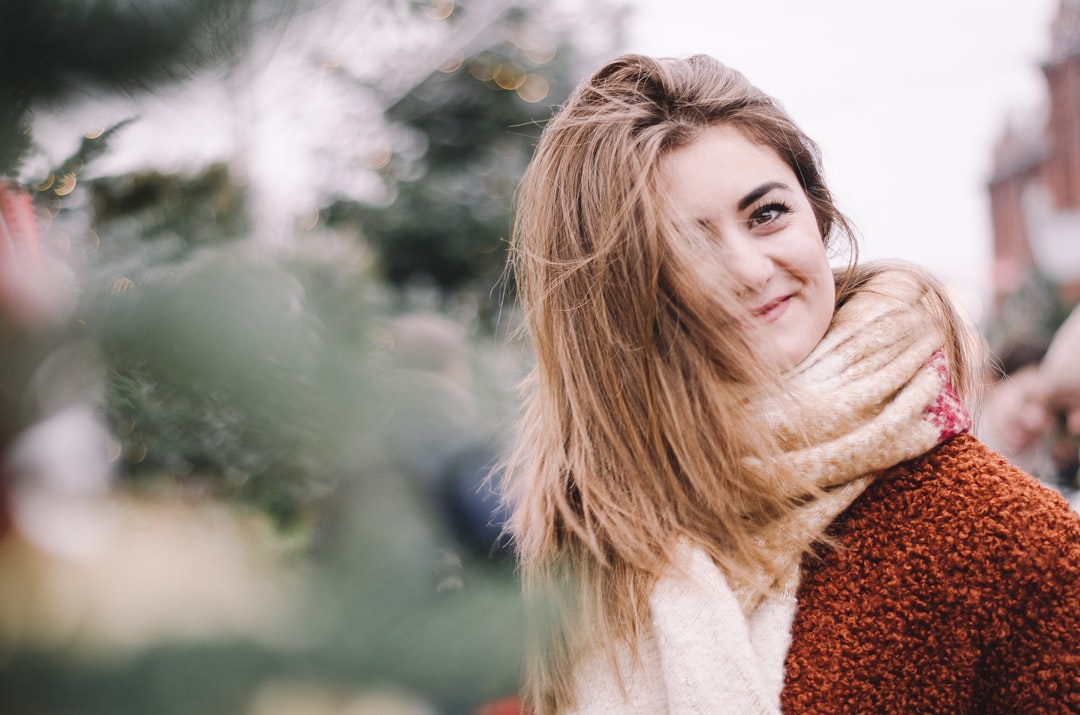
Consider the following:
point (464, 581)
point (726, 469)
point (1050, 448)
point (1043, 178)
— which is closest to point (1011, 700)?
point (726, 469)

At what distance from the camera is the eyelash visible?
4.09ft

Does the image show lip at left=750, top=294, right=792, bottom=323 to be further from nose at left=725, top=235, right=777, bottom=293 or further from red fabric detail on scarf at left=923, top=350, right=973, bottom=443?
red fabric detail on scarf at left=923, top=350, right=973, bottom=443

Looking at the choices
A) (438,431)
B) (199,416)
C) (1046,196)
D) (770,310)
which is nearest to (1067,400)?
(770,310)

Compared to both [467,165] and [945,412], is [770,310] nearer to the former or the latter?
[945,412]

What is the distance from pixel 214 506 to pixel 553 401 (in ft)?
3.41

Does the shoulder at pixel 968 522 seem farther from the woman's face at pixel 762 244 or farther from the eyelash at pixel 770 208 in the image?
the eyelash at pixel 770 208

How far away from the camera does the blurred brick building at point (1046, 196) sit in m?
12.2

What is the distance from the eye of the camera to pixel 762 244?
1238 mm

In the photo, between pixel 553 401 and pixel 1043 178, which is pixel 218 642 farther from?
pixel 1043 178

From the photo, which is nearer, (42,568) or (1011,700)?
(42,568)

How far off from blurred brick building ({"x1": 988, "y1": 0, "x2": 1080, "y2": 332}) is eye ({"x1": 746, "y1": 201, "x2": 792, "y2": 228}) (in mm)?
11844

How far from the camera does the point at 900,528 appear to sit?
112 cm

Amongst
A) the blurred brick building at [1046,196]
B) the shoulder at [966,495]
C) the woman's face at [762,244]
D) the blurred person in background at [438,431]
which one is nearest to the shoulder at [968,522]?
the shoulder at [966,495]

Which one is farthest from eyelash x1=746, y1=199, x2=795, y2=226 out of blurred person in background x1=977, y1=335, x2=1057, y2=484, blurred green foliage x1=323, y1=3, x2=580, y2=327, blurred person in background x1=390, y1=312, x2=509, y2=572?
blurred green foliage x1=323, y1=3, x2=580, y2=327
